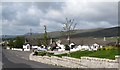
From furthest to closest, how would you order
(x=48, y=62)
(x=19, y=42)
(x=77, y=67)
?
(x=19, y=42) < (x=48, y=62) < (x=77, y=67)

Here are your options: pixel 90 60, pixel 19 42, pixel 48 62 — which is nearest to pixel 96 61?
pixel 90 60

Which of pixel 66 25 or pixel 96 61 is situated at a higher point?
pixel 66 25

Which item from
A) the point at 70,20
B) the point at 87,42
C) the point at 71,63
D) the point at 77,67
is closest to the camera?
the point at 77,67

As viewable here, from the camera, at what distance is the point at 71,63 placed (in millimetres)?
34938

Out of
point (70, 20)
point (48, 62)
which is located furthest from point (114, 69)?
point (70, 20)

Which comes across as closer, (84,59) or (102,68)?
(102,68)

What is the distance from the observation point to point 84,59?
3167 cm

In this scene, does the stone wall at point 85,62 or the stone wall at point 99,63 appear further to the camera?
the stone wall at point 85,62

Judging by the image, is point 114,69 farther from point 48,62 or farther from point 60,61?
point 48,62

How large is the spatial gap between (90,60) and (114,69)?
19.9 ft

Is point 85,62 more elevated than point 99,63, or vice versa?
point 99,63

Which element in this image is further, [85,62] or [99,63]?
[85,62]

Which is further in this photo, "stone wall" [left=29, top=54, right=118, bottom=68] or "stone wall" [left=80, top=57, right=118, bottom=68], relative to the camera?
"stone wall" [left=29, top=54, right=118, bottom=68]

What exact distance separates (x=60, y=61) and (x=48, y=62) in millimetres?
6717
